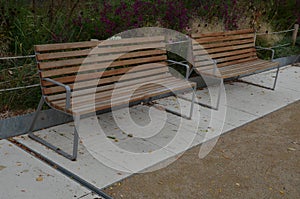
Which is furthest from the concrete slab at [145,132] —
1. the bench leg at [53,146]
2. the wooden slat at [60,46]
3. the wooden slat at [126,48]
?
the wooden slat at [60,46]

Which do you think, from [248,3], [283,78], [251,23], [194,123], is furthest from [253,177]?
[248,3]

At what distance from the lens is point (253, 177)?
130 inches

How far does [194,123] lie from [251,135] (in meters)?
0.67

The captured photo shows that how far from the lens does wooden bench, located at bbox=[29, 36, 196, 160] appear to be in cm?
Result: 345

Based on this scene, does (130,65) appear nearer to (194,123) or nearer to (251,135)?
(194,123)

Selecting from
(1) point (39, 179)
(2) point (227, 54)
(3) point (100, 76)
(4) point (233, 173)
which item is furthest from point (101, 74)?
(2) point (227, 54)

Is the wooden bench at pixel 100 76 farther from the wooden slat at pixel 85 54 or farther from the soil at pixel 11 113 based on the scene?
the soil at pixel 11 113

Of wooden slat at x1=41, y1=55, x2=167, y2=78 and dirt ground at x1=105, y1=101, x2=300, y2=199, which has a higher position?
wooden slat at x1=41, y1=55, x2=167, y2=78

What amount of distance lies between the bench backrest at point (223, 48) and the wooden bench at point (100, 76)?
0.70 m

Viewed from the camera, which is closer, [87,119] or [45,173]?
[45,173]

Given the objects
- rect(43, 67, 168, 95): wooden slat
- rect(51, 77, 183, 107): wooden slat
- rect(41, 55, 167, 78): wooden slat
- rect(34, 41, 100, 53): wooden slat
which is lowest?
rect(51, 77, 183, 107): wooden slat

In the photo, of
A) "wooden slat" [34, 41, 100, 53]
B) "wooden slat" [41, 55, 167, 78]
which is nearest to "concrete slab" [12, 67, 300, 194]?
"wooden slat" [41, 55, 167, 78]

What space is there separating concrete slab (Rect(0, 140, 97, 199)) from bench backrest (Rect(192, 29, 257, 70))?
8.78ft

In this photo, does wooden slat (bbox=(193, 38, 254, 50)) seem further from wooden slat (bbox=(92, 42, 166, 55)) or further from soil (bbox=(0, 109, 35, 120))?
soil (bbox=(0, 109, 35, 120))
